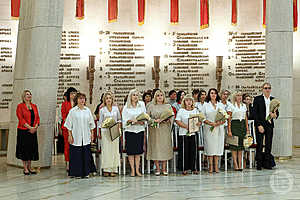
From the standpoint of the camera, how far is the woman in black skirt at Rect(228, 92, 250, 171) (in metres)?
8.52

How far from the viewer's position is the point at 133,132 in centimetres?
809

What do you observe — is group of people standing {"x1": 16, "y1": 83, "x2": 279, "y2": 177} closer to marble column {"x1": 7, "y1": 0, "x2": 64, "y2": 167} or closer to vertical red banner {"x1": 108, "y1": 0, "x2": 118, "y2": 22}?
marble column {"x1": 7, "y1": 0, "x2": 64, "y2": 167}

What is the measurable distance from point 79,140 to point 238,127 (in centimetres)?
268

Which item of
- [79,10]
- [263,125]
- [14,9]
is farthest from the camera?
[79,10]

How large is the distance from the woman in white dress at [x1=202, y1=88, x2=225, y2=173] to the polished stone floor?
12.5 inches

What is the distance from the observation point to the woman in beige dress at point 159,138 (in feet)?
26.6

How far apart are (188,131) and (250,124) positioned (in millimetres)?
1371

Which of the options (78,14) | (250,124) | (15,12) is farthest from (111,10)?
(250,124)

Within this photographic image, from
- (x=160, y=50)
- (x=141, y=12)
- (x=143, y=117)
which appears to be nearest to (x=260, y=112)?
(x=143, y=117)

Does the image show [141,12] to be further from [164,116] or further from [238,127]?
[164,116]

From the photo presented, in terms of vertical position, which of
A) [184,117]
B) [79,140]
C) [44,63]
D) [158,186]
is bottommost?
[158,186]

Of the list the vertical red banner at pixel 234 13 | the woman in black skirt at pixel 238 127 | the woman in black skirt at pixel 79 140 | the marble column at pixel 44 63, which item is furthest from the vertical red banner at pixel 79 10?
the woman in black skirt at pixel 238 127

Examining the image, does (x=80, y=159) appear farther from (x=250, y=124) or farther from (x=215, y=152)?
(x=250, y=124)

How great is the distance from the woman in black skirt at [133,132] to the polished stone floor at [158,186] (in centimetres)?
31
